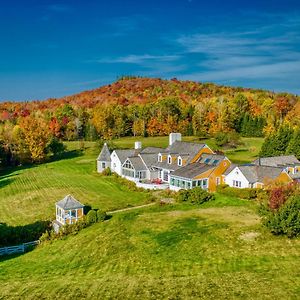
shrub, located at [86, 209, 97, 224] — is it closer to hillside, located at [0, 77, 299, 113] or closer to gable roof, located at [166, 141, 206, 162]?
gable roof, located at [166, 141, 206, 162]

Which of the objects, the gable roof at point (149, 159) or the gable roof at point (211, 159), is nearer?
the gable roof at point (211, 159)

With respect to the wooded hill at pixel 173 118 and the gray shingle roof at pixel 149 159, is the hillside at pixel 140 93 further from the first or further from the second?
the gray shingle roof at pixel 149 159

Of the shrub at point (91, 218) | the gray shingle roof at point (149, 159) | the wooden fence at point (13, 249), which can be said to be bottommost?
the wooden fence at point (13, 249)

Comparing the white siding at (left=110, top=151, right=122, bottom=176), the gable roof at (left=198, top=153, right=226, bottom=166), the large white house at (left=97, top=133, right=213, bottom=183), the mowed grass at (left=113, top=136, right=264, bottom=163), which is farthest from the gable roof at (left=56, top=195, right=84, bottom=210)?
the mowed grass at (left=113, top=136, right=264, bottom=163)

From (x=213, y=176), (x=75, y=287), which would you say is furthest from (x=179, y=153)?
(x=75, y=287)

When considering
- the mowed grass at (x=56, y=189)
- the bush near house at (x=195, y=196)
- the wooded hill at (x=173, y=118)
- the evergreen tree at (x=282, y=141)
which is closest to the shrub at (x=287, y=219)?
the bush near house at (x=195, y=196)

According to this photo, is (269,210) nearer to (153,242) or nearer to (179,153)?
(153,242)

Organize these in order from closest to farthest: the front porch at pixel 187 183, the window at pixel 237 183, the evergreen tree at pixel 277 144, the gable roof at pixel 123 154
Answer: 1. the window at pixel 237 183
2. the front porch at pixel 187 183
3. the gable roof at pixel 123 154
4. the evergreen tree at pixel 277 144

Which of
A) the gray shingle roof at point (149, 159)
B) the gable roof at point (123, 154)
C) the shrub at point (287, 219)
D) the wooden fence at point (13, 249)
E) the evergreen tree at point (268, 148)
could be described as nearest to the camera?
the shrub at point (287, 219)
